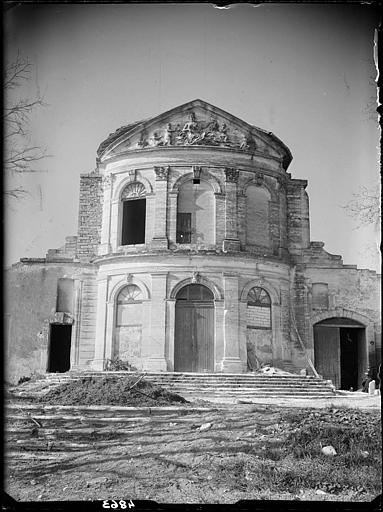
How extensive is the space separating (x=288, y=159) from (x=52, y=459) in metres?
19.0

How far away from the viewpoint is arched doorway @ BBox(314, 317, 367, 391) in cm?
2534

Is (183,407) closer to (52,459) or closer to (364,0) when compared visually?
(52,459)

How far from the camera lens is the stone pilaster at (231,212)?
78.3ft

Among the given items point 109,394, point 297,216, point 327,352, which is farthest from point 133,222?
point 109,394

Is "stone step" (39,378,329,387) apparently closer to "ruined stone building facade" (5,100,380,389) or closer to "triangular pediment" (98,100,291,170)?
"ruined stone building facade" (5,100,380,389)

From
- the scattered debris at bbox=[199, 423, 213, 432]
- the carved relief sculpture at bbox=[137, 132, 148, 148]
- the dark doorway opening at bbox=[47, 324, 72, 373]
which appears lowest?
the scattered debris at bbox=[199, 423, 213, 432]

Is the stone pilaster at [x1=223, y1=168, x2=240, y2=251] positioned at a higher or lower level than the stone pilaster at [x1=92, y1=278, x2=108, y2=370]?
higher

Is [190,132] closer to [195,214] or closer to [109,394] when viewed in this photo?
[195,214]

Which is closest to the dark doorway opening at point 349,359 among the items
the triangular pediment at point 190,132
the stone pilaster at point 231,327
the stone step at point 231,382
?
the stone pilaster at point 231,327

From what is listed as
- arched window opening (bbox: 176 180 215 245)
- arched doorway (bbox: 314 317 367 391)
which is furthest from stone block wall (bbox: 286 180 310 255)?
arched window opening (bbox: 176 180 215 245)

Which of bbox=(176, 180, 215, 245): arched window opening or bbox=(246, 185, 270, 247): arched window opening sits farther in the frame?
bbox=(246, 185, 270, 247): arched window opening

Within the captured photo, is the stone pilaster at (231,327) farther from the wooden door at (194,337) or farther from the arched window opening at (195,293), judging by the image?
the arched window opening at (195,293)

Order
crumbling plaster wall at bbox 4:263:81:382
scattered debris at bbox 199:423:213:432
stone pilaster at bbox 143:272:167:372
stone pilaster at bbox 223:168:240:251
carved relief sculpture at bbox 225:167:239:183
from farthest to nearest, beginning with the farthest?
carved relief sculpture at bbox 225:167:239:183, stone pilaster at bbox 223:168:240:251, stone pilaster at bbox 143:272:167:372, crumbling plaster wall at bbox 4:263:81:382, scattered debris at bbox 199:423:213:432

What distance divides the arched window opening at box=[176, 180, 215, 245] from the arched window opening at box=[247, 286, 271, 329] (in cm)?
281
